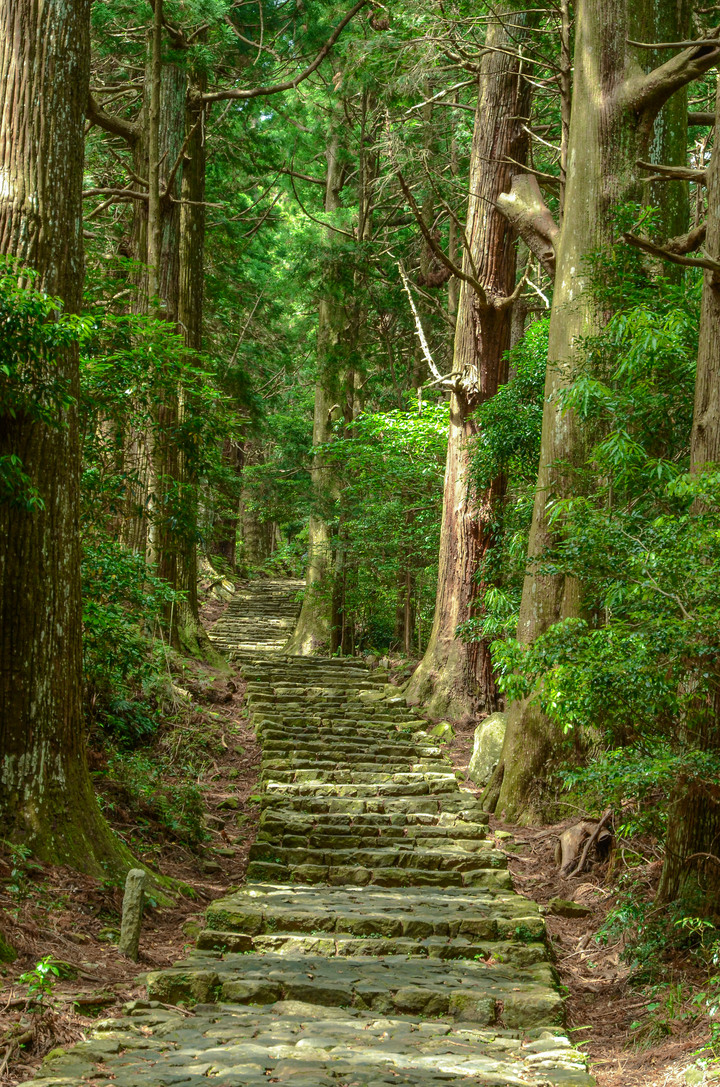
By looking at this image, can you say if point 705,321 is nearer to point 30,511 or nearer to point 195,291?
point 30,511

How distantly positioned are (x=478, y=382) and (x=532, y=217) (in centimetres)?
241

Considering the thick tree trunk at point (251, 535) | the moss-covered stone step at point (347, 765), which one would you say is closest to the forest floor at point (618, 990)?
the moss-covered stone step at point (347, 765)

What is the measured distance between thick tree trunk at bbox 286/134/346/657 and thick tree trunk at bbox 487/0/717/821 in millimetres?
8931

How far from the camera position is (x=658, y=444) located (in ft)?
22.6

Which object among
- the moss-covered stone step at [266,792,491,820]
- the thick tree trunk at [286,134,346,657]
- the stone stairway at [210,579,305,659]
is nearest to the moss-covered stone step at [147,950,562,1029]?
the moss-covered stone step at [266,792,491,820]

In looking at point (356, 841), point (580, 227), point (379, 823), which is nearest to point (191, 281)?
point (580, 227)

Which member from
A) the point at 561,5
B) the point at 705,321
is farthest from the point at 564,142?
the point at 705,321

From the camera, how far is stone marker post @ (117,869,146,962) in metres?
5.22

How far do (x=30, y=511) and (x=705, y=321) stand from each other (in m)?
4.37

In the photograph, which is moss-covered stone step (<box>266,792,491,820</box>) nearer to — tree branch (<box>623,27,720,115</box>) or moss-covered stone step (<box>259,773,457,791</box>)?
moss-covered stone step (<box>259,773,457,791</box>)

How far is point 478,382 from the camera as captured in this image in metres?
12.4

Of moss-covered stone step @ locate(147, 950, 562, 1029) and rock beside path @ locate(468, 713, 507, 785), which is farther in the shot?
rock beside path @ locate(468, 713, 507, 785)

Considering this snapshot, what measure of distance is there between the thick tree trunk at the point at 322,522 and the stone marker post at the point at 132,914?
40.6 feet

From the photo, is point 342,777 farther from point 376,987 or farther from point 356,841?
point 376,987
